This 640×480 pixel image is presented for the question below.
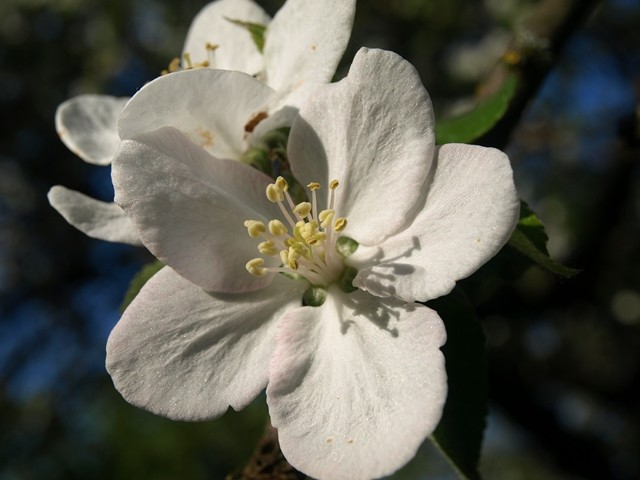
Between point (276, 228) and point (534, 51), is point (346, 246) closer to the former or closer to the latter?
point (276, 228)

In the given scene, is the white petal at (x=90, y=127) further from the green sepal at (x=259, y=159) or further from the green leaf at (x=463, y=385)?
the green leaf at (x=463, y=385)

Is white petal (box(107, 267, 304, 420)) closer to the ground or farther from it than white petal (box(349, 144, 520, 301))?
closer to the ground

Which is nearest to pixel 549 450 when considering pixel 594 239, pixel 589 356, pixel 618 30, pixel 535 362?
pixel 535 362

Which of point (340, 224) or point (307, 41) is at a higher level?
point (307, 41)

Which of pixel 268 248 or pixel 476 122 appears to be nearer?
pixel 268 248

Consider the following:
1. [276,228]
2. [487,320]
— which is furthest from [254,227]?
[487,320]

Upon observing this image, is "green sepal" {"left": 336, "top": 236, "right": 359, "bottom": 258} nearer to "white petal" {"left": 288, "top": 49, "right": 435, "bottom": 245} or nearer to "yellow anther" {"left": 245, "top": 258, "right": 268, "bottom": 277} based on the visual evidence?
"white petal" {"left": 288, "top": 49, "right": 435, "bottom": 245}

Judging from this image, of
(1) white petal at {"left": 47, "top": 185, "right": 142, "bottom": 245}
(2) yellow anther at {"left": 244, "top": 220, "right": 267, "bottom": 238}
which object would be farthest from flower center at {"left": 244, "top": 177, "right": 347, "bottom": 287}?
(1) white petal at {"left": 47, "top": 185, "right": 142, "bottom": 245}
